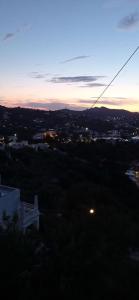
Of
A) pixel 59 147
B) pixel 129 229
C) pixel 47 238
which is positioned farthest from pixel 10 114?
pixel 47 238

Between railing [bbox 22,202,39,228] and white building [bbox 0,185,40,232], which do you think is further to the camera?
railing [bbox 22,202,39,228]

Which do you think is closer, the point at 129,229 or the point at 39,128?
the point at 129,229

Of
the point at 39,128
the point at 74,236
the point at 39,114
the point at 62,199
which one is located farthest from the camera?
the point at 39,114

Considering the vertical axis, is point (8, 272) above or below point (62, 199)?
above

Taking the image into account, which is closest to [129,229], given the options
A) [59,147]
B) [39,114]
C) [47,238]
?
[47,238]

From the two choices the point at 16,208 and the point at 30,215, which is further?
the point at 30,215

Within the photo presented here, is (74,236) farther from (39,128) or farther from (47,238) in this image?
(39,128)

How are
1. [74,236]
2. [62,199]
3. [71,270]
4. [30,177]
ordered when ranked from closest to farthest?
1. [71,270]
2. [74,236]
3. [62,199]
4. [30,177]

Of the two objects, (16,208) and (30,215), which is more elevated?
(16,208)

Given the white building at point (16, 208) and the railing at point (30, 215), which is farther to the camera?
the railing at point (30, 215)

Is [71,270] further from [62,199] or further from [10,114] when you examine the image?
[10,114]
